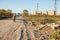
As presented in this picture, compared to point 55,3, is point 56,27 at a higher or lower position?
lower

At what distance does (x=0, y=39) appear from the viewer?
Result: 1013cm

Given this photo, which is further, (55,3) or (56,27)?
(55,3)

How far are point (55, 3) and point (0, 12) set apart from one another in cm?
4733

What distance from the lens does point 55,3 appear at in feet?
146

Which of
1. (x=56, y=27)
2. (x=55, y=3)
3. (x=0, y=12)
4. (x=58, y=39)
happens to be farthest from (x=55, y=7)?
(x=0, y=12)

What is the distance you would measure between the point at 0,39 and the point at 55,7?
36739 mm

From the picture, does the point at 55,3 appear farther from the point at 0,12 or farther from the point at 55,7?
the point at 0,12

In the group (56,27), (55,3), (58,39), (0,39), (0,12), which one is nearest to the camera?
(0,39)

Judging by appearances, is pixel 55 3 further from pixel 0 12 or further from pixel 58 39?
pixel 0 12

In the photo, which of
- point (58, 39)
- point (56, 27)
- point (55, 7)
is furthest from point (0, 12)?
point (58, 39)

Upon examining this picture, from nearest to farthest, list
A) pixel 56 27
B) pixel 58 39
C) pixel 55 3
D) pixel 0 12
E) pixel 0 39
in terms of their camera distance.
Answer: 1. pixel 0 39
2. pixel 58 39
3. pixel 56 27
4. pixel 55 3
5. pixel 0 12

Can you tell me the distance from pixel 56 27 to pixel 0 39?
44.0ft

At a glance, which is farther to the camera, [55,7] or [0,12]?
[0,12]

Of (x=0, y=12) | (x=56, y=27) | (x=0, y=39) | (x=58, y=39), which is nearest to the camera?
(x=0, y=39)
